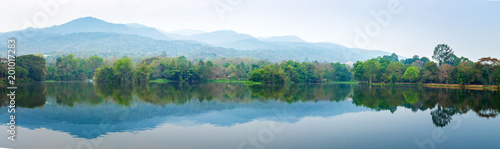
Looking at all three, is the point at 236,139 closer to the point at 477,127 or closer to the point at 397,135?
the point at 397,135

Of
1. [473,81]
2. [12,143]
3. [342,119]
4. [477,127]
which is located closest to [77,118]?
[12,143]

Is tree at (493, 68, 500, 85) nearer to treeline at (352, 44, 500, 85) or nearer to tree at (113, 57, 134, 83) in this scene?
treeline at (352, 44, 500, 85)

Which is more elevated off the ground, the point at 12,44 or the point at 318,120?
the point at 12,44

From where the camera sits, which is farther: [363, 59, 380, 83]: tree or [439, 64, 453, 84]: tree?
[363, 59, 380, 83]: tree

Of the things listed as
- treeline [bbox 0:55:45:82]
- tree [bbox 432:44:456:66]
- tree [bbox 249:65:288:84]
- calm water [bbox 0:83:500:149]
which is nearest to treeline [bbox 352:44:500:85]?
tree [bbox 432:44:456:66]

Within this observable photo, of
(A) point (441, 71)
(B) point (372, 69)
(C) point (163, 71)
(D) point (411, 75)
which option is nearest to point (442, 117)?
(A) point (441, 71)

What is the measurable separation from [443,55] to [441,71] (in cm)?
2750

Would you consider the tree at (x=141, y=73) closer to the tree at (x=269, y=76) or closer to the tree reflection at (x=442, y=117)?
the tree at (x=269, y=76)

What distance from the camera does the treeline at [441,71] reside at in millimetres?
48781

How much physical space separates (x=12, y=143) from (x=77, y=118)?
4.78 meters

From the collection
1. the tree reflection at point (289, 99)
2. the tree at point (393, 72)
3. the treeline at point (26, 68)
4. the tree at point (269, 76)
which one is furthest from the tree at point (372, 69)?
the treeline at point (26, 68)

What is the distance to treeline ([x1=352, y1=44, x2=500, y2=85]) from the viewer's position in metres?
48.8

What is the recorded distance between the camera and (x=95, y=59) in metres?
105

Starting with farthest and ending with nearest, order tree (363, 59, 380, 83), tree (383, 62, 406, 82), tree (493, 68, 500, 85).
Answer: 1. tree (363, 59, 380, 83)
2. tree (383, 62, 406, 82)
3. tree (493, 68, 500, 85)
